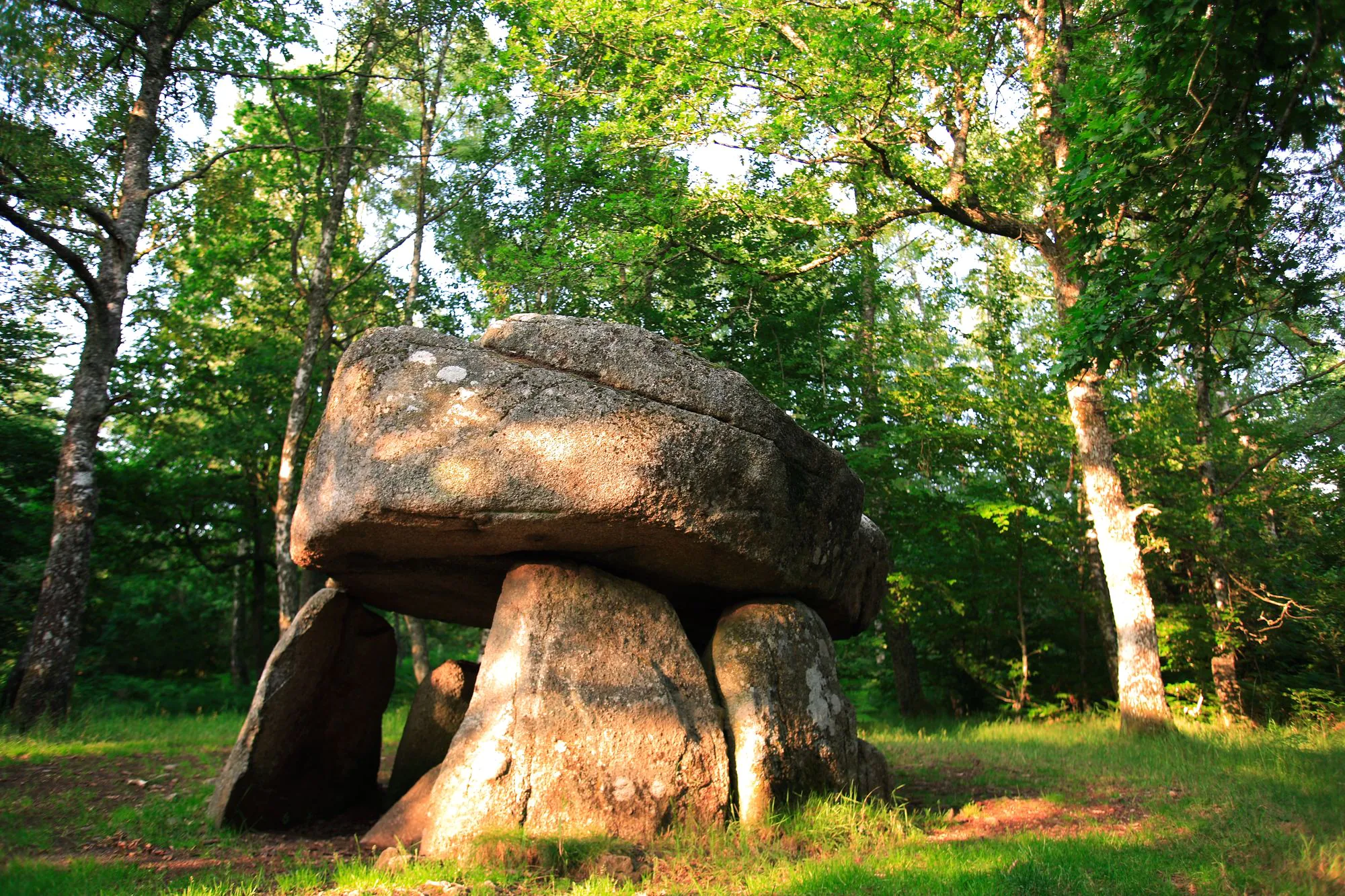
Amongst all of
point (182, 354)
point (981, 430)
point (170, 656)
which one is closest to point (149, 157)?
point (182, 354)

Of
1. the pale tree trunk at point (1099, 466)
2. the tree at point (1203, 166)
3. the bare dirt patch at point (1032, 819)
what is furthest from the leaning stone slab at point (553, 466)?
the pale tree trunk at point (1099, 466)

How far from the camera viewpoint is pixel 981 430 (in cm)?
1443

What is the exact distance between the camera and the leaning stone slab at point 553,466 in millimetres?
5668

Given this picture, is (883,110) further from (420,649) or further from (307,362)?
(420,649)

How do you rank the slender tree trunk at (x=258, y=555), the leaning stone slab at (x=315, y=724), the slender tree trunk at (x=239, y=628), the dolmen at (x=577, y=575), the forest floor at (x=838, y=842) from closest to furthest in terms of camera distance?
the forest floor at (x=838, y=842) → the dolmen at (x=577, y=575) → the leaning stone slab at (x=315, y=724) → the slender tree trunk at (x=239, y=628) → the slender tree trunk at (x=258, y=555)

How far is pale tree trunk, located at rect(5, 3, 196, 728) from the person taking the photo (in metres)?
9.98

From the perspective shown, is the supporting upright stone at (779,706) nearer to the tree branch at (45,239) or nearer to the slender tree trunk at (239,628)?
the tree branch at (45,239)

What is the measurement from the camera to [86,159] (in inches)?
473

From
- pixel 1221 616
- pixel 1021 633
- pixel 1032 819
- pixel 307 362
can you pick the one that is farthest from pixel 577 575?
pixel 1221 616

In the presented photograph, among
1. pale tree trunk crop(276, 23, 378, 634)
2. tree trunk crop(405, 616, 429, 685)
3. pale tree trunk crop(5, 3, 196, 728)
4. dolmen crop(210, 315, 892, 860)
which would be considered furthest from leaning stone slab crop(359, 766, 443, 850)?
tree trunk crop(405, 616, 429, 685)

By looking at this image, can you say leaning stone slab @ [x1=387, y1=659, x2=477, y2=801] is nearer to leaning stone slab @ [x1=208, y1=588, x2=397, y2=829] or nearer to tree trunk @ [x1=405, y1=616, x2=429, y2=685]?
leaning stone slab @ [x1=208, y1=588, x2=397, y2=829]

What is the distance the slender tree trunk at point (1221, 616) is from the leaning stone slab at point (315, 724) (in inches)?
493

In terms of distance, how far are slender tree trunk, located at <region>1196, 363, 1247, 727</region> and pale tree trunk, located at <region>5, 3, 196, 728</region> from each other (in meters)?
15.5

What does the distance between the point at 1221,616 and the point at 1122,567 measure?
395 cm
